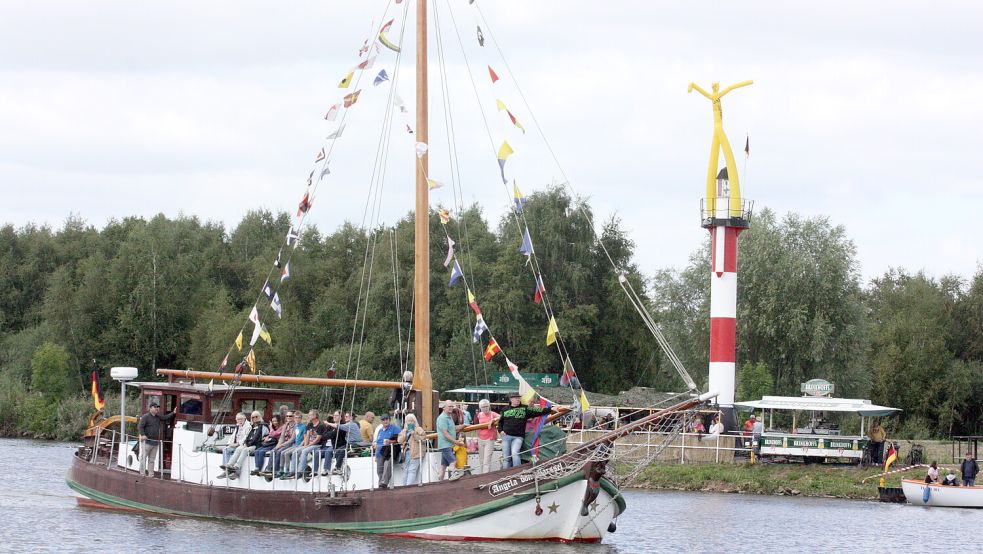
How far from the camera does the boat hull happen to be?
975 inches

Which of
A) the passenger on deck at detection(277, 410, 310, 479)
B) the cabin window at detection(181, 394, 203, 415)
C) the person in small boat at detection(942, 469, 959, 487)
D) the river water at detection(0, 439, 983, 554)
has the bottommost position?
the river water at detection(0, 439, 983, 554)

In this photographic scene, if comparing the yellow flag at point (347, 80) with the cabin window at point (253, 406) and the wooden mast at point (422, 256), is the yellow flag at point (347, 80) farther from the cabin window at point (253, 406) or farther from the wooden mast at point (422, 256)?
the cabin window at point (253, 406)

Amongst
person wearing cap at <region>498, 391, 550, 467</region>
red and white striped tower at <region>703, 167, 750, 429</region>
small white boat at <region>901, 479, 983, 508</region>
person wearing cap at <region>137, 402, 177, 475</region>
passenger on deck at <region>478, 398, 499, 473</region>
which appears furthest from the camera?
red and white striped tower at <region>703, 167, 750, 429</region>

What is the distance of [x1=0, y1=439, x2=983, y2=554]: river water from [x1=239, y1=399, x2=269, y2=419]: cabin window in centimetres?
272

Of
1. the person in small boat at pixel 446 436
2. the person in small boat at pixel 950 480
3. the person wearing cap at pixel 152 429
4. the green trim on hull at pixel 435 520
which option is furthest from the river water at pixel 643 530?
the person in small boat at pixel 446 436

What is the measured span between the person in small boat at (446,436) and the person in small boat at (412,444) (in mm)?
363

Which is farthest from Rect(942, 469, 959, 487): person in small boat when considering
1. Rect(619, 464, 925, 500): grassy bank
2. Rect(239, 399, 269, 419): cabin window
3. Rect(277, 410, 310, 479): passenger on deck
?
Rect(277, 410, 310, 479): passenger on deck

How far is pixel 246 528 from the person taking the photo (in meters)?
27.5

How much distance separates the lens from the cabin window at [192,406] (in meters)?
29.8

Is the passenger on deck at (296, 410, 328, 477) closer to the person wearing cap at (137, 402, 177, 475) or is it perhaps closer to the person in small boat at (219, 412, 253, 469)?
the person in small boat at (219, 412, 253, 469)

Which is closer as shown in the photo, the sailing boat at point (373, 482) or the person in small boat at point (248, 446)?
the sailing boat at point (373, 482)

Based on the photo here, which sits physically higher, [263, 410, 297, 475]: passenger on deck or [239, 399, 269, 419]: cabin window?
[239, 399, 269, 419]: cabin window

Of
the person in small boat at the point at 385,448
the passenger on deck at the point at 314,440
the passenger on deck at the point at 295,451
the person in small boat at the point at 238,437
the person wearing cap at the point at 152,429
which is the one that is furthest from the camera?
the person wearing cap at the point at 152,429

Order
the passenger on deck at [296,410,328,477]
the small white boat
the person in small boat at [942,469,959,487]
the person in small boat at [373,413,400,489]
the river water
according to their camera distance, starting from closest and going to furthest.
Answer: the river water, the person in small boat at [373,413,400,489], the passenger on deck at [296,410,328,477], the small white boat, the person in small boat at [942,469,959,487]
